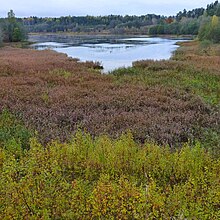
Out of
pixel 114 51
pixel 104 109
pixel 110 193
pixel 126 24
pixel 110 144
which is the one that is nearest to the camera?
pixel 110 193

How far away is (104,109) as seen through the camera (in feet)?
45.7

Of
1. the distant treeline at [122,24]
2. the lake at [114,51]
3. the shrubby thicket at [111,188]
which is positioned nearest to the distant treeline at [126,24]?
the distant treeline at [122,24]

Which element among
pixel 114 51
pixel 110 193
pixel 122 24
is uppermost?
pixel 110 193

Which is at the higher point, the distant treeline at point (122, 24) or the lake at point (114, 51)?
the lake at point (114, 51)

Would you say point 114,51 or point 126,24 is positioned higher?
point 114,51

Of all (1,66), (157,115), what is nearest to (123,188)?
(157,115)

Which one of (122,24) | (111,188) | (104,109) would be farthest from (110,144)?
(122,24)

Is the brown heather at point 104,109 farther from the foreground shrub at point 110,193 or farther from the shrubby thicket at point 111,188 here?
the foreground shrub at point 110,193

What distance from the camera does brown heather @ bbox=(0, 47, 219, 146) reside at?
1071cm

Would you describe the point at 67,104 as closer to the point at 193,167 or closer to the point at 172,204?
the point at 193,167

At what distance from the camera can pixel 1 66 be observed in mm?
24625

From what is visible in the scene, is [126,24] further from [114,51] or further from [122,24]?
[114,51]

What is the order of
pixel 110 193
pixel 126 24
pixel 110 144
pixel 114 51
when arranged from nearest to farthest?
pixel 110 193 → pixel 110 144 → pixel 114 51 → pixel 126 24

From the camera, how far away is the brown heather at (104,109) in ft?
35.1
